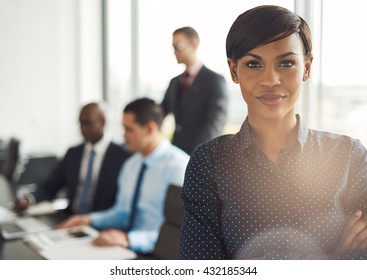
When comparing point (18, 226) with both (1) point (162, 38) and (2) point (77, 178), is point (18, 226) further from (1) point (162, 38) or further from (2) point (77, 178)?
(1) point (162, 38)

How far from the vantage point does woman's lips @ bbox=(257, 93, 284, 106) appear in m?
0.89

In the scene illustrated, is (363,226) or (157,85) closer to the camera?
(363,226)

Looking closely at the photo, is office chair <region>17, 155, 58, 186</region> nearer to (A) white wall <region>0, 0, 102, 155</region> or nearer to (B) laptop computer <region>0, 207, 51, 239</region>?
(A) white wall <region>0, 0, 102, 155</region>

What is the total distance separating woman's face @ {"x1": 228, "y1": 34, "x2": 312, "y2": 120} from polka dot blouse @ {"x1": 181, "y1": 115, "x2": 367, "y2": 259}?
6cm

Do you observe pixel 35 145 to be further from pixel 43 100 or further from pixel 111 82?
pixel 111 82

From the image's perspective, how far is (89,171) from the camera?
7.34 ft

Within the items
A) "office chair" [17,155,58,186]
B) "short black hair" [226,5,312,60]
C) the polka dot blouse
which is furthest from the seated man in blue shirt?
"office chair" [17,155,58,186]

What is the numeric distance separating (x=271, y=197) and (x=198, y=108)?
0.56 meters

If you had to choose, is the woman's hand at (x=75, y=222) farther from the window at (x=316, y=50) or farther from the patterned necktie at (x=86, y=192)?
the window at (x=316, y=50)

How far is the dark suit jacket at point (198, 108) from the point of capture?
1.25 m

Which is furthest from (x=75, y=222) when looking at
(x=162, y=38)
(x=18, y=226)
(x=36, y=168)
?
(x=36, y=168)

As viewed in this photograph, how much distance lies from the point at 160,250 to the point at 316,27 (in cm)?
84

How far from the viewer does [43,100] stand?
348 centimetres
